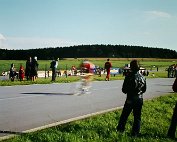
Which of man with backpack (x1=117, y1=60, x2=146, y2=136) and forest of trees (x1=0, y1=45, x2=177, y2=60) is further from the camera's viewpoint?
forest of trees (x1=0, y1=45, x2=177, y2=60)

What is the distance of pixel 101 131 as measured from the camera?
28.5ft

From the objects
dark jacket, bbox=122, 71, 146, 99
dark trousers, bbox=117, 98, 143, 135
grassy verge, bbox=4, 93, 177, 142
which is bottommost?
grassy verge, bbox=4, 93, 177, 142

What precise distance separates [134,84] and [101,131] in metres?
1.42

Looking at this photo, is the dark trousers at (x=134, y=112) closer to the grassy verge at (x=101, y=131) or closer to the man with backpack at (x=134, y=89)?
the man with backpack at (x=134, y=89)

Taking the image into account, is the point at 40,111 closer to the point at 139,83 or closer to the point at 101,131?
the point at 101,131

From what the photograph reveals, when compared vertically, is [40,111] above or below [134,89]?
below

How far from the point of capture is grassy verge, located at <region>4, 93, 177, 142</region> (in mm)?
7555

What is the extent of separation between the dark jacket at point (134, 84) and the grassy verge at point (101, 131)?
0.97 m

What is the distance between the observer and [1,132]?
26.5 ft

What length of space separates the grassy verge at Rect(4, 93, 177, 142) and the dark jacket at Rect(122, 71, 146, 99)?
0.97 metres

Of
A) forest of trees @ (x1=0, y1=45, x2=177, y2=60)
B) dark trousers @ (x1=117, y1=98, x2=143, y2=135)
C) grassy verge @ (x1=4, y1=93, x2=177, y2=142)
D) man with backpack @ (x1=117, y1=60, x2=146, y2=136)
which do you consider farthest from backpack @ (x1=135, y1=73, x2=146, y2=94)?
forest of trees @ (x1=0, y1=45, x2=177, y2=60)

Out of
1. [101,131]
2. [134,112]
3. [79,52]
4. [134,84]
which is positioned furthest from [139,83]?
[79,52]

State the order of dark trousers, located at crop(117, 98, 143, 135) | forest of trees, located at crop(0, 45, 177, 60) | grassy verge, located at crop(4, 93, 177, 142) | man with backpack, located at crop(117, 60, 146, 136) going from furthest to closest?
forest of trees, located at crop(0, 45, 177, 60) → dark trousers, located at crop(117, 98, 143, 135) → man with backpack, located at crop(117, 60, 146, 136) → grassy verge, located at crop(4, 93, 177, 142)

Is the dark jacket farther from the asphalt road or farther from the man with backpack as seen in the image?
the asphalt road
